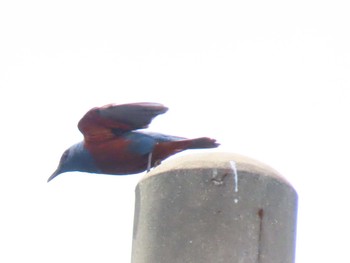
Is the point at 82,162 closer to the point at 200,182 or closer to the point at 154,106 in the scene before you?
the point at 154,106

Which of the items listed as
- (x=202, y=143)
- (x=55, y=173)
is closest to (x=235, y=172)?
(x=202, y=143)

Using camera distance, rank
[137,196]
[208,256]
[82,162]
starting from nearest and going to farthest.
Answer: [208,256] → [137,196] → [82,162]

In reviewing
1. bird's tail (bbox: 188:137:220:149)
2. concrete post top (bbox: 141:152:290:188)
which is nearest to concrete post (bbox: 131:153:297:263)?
concrete post top (bbox: 141:152:290:188)

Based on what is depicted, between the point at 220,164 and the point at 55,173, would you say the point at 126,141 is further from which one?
the point at 220,164

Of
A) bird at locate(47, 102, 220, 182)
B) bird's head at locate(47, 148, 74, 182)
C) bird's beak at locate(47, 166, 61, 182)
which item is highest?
bird at locate(47, 102, 220, 182)

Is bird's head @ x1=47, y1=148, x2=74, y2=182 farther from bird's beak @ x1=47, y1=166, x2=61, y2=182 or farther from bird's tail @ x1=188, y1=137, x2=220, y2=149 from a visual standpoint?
bird's tail @ x1=188, y1=137, x2=220, y2=149

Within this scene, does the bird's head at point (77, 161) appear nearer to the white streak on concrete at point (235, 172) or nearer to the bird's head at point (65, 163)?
the bird's head at point (65, 163)

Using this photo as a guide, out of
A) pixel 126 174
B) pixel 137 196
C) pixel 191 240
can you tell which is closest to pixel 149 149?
pixel 126 174
